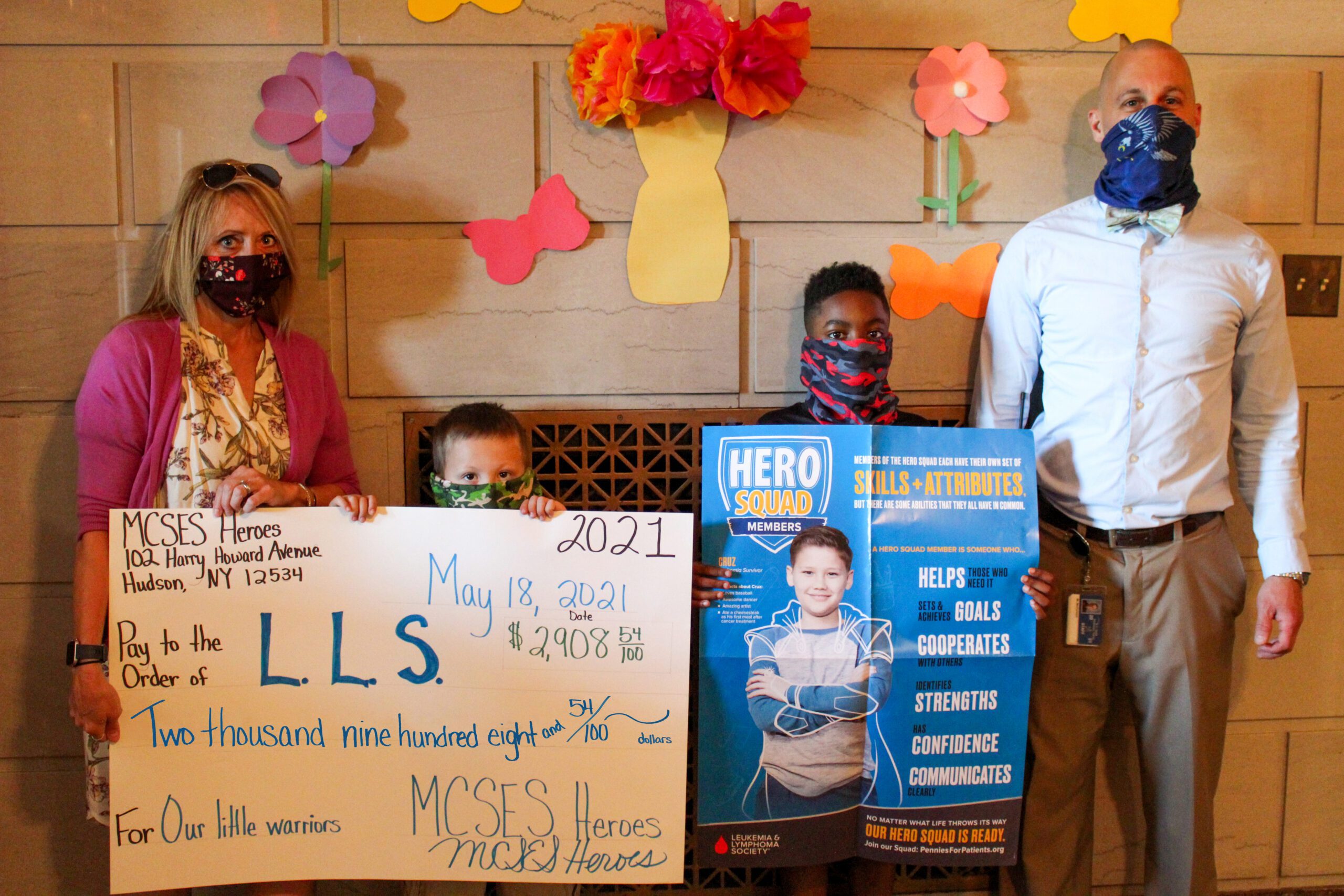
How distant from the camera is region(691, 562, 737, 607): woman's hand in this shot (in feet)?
6.13

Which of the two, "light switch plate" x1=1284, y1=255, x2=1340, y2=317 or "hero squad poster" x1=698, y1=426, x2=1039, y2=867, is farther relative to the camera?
"light switch plate" x1=1284, y1=255, x2=1340, y2=317

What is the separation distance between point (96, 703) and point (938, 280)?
225 cm

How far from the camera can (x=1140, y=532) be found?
196 centimetres

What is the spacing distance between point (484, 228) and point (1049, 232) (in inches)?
57.3

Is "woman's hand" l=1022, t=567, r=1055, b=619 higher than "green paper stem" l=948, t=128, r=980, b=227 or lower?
lower

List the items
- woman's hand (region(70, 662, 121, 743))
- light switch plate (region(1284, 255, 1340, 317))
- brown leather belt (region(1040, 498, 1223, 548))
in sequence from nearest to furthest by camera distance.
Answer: woman's hand (region(70, 662, 121, 743)) < brown leather belt (region(1040, 498, 1223, 548)) < light switch plate (region(1284, 255, 1340, 317))

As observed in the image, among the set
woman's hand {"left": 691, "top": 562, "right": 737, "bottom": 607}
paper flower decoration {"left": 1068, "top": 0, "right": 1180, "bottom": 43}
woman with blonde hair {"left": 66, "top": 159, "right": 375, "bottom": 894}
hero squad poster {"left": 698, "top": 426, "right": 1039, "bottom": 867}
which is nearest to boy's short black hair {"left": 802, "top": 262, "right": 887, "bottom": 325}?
hero squad poster {"left": 698, "top": 426, "right": 1039, "bottom": 867}

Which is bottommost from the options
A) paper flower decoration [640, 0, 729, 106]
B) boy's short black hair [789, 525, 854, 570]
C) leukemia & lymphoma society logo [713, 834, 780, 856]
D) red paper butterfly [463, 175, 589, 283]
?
leukemia & lymphoma society logo [713, 834, 780, 856]

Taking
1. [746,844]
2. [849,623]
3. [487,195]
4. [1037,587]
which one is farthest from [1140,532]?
[487,195]

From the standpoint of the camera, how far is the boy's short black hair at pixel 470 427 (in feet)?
6.23

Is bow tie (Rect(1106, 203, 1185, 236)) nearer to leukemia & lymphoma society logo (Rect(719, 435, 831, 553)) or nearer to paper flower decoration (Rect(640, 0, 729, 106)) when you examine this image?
leukemia & lymphoma society logo (Rect(719, 435, 831, 553))

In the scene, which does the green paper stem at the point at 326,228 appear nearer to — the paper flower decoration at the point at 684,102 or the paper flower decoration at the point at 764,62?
the paper flower decoration at the point at 684,102

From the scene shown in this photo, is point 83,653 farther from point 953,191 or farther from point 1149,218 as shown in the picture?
point 1149,218

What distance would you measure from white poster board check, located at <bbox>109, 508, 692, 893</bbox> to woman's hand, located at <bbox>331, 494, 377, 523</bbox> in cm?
2
